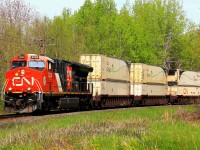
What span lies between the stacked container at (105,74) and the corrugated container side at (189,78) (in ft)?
43.8

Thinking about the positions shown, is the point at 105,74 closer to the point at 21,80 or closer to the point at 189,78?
the point at 21,80

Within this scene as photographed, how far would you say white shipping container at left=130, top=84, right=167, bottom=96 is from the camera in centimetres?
3985

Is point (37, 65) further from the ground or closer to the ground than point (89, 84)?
further from the ground

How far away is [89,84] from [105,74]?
250 centimetres

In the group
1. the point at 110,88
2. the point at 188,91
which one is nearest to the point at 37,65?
the point at 110,88

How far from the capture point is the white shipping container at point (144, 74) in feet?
132

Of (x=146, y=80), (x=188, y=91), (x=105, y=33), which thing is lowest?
(x=188, y=91)

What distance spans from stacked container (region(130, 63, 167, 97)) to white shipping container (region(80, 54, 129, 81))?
3955 millimetres

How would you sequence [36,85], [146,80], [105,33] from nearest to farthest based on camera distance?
[36,85] < [146,80] < [105,33]

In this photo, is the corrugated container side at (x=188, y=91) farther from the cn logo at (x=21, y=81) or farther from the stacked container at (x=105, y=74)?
the cn logo at (x=21, y=81)

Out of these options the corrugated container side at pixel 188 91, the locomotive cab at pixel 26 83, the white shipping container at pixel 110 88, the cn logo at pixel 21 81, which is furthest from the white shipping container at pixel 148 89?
the cn logo at pixel 21 81

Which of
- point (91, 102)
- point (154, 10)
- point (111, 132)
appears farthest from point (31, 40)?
point (111, 132)

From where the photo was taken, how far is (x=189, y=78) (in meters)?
50.0

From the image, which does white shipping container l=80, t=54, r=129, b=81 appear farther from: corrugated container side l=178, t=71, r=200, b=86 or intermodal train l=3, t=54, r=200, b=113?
corrugated container side l=178, t=71, r=200, b=86
